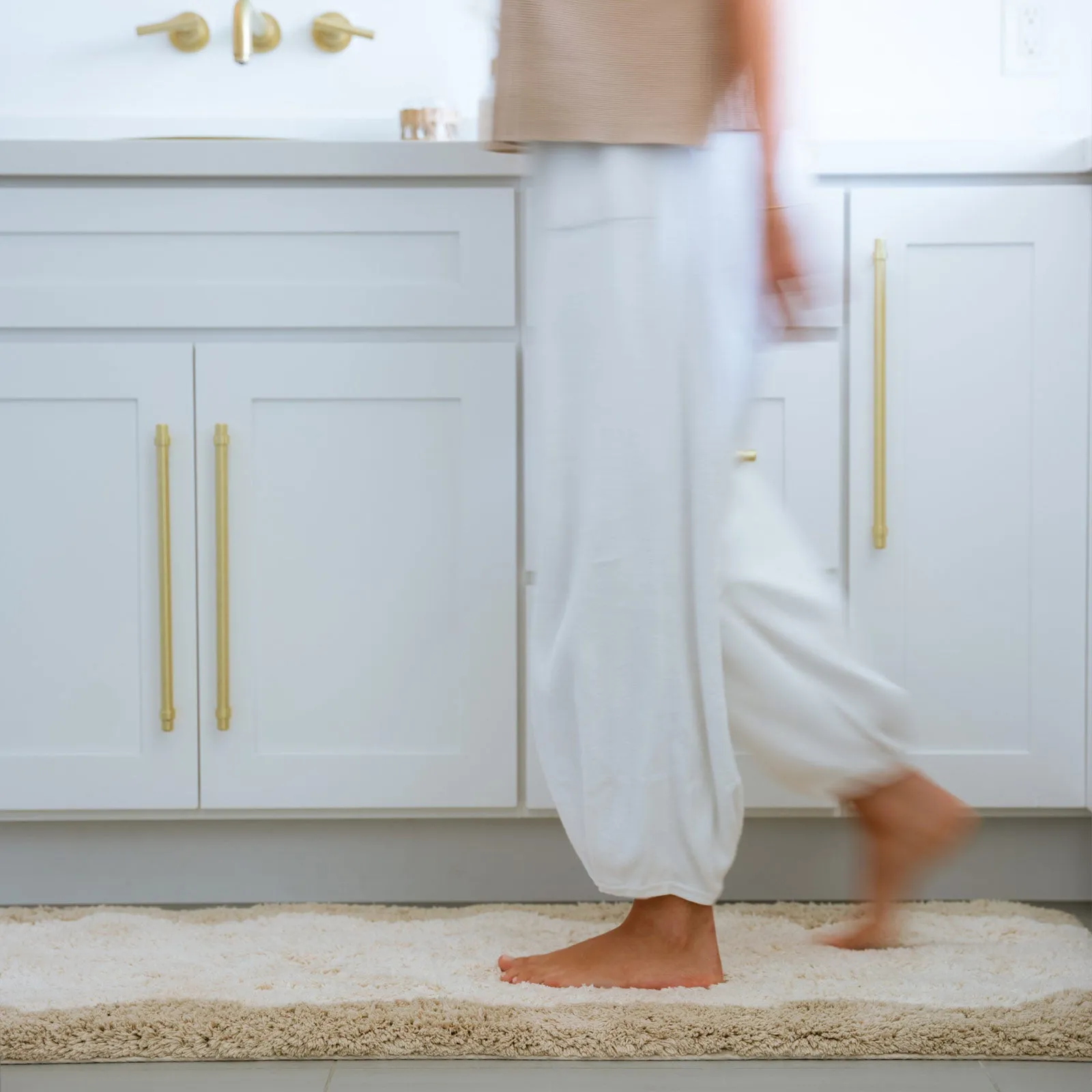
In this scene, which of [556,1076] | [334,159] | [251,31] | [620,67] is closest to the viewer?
[556,1076]

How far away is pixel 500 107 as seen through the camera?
1.19m

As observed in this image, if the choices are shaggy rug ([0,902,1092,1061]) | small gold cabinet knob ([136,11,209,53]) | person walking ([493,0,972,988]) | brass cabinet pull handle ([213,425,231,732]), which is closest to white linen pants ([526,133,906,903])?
person walking ([493,0,972,988])

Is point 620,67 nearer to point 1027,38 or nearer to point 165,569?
point 165,569

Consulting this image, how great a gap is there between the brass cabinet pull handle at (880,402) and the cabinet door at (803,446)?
0.04m

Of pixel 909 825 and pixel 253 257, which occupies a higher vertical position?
pixel 253 257

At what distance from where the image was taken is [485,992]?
47.9 inches

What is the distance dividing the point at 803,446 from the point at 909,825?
499 millimetres

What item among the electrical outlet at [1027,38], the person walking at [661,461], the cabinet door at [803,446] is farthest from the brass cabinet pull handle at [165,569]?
the electrical outlet at [1027,38]

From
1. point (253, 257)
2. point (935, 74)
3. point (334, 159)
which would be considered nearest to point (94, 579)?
point (253, 257)

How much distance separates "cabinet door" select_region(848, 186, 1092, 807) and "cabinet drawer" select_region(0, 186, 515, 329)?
0.47m

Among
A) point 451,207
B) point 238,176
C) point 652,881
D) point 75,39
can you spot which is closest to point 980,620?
point 652,881

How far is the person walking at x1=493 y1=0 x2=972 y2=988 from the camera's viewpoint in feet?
3.81

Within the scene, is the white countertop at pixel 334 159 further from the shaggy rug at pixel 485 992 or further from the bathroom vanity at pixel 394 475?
the shaggy rug at pixel 485 992

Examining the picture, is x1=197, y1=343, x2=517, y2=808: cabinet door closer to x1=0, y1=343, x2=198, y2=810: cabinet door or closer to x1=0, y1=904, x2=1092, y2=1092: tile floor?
x1=0, y1=343, x2=198, y2=810: cabinet door
